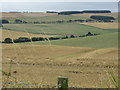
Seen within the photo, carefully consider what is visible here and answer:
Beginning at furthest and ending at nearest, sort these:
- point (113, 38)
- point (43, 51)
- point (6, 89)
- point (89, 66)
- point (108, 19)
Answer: point (108, 19)
point (113, 38)
point (43, 51)
point (89, 66)
point (6, 89)

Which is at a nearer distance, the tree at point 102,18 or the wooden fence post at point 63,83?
the wooden fence post at point 63,83

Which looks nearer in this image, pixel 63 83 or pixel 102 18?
pixel 63 83

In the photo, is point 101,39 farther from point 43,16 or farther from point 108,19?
point 43,16

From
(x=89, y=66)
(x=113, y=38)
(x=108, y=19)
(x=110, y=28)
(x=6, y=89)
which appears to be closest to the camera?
(x=6, y=89)

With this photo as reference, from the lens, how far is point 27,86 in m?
4.00

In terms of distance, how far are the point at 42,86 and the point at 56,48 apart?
2408cm

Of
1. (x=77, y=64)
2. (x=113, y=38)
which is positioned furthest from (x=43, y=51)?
(x=113, y=38)

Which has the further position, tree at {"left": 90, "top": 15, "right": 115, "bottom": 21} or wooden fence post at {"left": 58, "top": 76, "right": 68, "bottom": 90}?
tree at {"left": 90, "top": 15, "right": 115, "bottom": 21}

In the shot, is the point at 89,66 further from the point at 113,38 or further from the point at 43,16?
the point at 43,16

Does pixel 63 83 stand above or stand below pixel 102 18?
below

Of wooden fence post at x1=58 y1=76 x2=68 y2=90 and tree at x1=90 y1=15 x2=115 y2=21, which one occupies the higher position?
tree at x1=90 y1=15 x2=115 y2=21

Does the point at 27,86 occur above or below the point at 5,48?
above

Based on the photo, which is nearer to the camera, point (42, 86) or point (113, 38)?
point (42, 86)

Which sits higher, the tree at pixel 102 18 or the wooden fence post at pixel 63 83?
the tree at pixel 102 18
